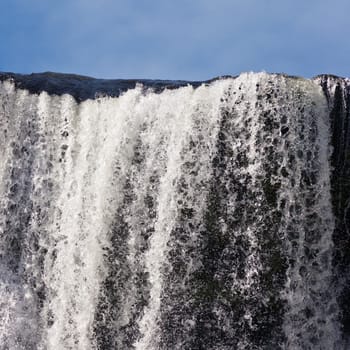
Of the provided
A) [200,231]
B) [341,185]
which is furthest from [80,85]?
[341,185]

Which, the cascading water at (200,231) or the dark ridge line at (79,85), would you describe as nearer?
the cascading water at (200,231)

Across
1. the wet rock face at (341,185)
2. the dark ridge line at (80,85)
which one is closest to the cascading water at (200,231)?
the wet rock face at (341,185)

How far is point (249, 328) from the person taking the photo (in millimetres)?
6246

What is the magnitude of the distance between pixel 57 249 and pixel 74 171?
76 centimetres

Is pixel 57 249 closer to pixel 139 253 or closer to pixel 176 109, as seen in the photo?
pixel 139 253

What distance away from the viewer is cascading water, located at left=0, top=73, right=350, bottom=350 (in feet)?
20.5

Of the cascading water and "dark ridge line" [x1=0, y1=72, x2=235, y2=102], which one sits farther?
"dark ridge line" [x1=0, y1=72, x2=235, y2=102]

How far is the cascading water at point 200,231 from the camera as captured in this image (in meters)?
6.25

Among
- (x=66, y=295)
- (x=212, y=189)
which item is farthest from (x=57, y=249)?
(x=212, y=189)

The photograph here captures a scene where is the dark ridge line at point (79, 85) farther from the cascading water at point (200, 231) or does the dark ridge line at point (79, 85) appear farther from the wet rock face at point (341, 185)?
the wet rock face at point (341, 185)

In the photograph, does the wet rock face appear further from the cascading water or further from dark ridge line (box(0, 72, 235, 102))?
dark ridge line (box(0, 72, 235, 102))

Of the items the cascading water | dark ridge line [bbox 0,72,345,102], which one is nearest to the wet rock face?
the cascading water

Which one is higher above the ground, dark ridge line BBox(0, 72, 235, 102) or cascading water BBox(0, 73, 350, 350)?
dark ridge line BBox(0, 72, 235, 102)

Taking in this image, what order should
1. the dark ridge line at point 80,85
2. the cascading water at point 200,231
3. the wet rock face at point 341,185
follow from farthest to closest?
the dark ridge line at point 80,85 → the wet rock face at point 341,185 → the cascading water at point 200,231
